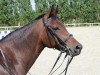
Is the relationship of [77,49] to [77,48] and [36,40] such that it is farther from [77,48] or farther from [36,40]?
[36,40]

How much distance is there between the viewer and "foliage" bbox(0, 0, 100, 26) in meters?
43.5

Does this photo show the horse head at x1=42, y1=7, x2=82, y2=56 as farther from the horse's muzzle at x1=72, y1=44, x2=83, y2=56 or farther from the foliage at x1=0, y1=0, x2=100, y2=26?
the foliage at x1=0, y1=0, x2=100, y2=26

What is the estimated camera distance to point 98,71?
33.9ft

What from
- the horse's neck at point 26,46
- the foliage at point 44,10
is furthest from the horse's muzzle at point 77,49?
the foliage at point 44,10

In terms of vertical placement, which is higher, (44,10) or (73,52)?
(73,52)

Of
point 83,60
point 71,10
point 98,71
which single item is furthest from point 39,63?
point 71,10

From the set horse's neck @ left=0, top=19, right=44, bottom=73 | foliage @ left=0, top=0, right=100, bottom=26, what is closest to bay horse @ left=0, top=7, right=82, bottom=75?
horse's neck @ left=0, top=19, right=44, bottom=73

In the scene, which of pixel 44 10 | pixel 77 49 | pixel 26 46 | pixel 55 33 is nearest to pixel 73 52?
pixel 77 49

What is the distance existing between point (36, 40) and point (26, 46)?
0.56 ft

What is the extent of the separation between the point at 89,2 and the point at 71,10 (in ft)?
12.0

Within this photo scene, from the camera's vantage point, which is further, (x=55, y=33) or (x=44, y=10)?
(x=44, y=10)

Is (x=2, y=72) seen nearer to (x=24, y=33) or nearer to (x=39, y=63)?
(x=24, y=33)

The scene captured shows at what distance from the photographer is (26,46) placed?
5.10m

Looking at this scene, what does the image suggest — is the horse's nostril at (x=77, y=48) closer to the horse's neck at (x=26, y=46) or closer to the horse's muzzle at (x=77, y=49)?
the horse's muzzle at (x=77, y=49)
